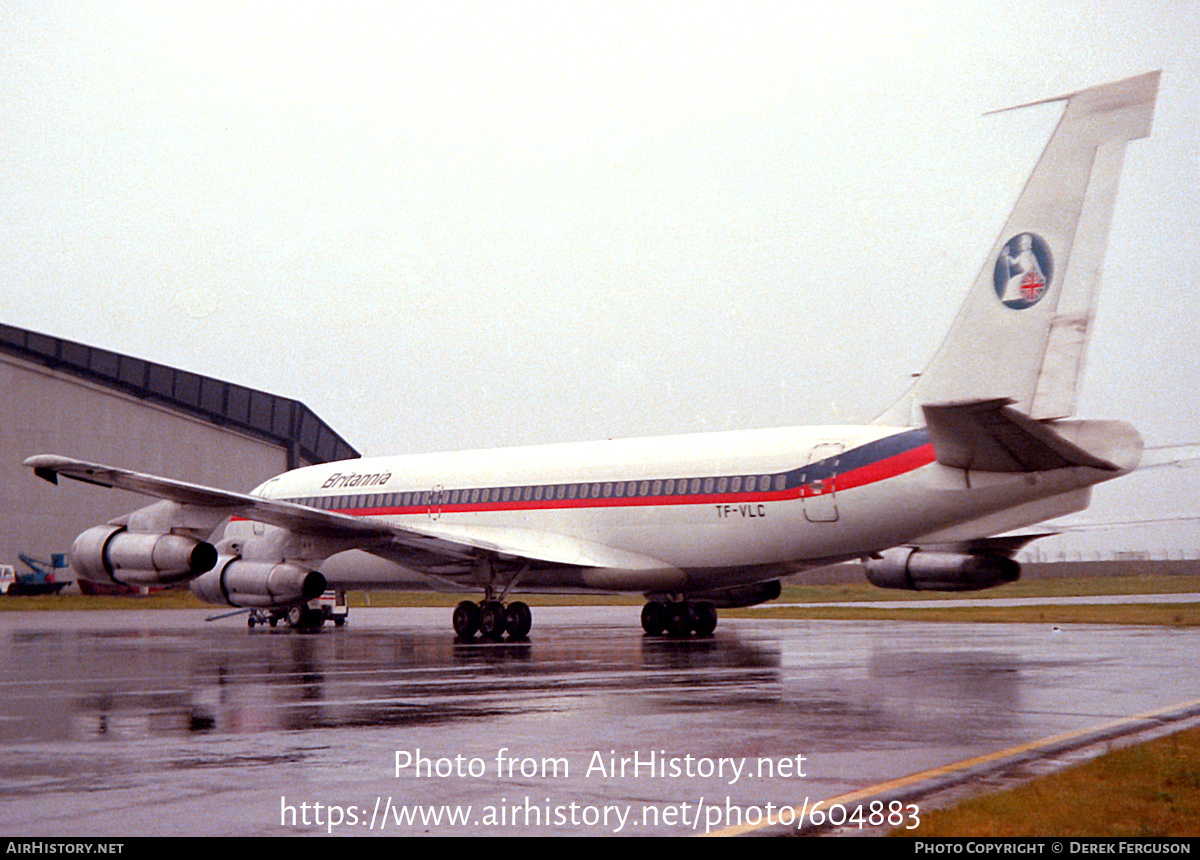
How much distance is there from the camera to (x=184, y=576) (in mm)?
21953

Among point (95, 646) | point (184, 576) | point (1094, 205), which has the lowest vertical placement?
point (95, 646)

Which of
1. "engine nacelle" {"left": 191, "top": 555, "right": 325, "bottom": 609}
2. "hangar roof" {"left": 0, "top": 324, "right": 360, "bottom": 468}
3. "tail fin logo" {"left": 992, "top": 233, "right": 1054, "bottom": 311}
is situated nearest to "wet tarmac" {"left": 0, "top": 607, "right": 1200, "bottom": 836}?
"engine nacelle" {"left": 191, "top": 555, "right": 325, "bottom": 609}

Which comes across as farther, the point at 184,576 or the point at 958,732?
the point at 184,576

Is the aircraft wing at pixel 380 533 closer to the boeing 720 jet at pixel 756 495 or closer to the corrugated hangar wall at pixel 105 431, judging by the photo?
the boeing 720 jet at pixel 756 495

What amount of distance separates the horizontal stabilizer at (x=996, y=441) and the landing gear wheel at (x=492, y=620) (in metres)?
9.63

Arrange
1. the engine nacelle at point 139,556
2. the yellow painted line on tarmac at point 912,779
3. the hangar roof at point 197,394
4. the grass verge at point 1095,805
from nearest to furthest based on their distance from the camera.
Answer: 1. the grass verge at point 1095,805
2. the yellow painted line on tarmac at point 912,779
3. the engine nacelle at point 139,556
4. the hangar roof at point 197,394

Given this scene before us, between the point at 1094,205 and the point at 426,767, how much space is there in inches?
530

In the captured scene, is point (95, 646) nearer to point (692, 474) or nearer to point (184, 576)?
point (184, 576)

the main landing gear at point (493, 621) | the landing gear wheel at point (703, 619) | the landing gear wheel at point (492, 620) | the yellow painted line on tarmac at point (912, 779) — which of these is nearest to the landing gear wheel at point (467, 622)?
the main landing gear at point (493, 621)

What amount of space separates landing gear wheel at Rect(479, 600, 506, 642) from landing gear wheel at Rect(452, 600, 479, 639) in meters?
0.14

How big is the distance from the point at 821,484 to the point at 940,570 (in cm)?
509

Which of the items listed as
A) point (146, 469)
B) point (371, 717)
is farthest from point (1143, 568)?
point (371, 717)

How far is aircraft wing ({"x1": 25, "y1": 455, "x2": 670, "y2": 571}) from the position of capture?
21391mm

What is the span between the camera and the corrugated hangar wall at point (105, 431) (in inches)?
2060
